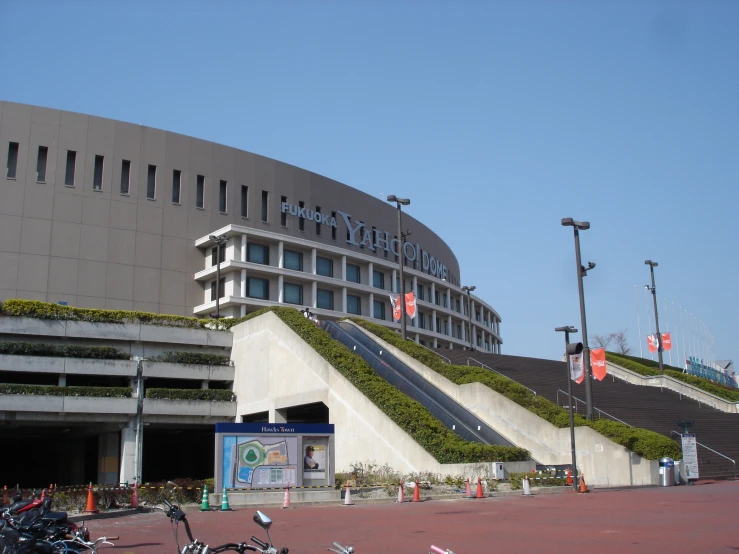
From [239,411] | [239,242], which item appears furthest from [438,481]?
[239,242]

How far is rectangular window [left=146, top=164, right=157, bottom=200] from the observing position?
5162 cm

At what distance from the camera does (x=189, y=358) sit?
4228 cm

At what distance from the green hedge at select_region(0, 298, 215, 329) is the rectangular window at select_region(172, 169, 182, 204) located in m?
11.7

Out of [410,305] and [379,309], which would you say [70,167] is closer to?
[410,305]

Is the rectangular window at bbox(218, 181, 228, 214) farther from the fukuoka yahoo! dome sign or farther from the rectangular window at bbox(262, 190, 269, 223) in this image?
the fukuoka yahoo! dome sign

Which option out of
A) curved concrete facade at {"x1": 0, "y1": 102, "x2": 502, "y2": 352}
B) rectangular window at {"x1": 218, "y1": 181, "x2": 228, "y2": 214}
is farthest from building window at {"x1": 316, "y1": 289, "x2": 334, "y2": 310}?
rectangular window at {"x1": 218, "y1": 181, "x2": 228, "y2": 214}

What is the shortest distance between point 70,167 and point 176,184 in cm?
704

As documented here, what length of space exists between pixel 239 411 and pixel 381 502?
21680 millimetres

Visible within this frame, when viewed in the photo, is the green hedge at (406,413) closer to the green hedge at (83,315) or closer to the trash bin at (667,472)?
the trash bin at (667,472)

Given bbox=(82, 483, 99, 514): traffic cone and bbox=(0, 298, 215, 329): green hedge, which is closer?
bbox=(82, 483, 99, 514): traffic cone

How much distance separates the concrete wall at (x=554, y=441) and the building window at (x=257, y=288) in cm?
2379

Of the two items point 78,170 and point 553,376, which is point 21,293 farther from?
point 553,376

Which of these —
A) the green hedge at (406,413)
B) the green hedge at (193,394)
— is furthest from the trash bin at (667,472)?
the green hedge at (193,394)

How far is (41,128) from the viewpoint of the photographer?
48.5 m
